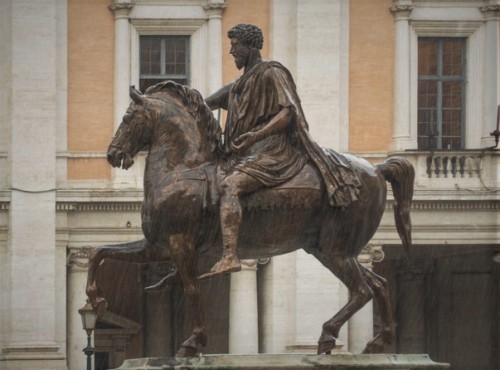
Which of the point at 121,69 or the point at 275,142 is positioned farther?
the point at 121,69

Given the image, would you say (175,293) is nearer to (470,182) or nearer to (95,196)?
(95,196)

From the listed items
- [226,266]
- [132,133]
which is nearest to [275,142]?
[132,133]

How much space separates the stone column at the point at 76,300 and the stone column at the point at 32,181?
0.23 m

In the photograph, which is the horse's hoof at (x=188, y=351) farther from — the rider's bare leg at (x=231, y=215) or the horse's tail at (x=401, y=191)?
the horse's tail at (x=401, y=191)

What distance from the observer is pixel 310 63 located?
40.8 metres

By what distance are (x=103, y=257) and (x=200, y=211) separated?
3.46 ft

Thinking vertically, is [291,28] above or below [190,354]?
above

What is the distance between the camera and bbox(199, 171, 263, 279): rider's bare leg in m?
17.2

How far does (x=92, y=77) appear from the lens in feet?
135

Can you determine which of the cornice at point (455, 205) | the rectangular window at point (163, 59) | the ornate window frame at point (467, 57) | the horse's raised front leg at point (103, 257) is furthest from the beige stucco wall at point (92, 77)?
the horse's raised front leg at point (103, 257)

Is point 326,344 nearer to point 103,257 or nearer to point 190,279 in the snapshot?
point 190,279

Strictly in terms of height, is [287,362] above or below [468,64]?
below

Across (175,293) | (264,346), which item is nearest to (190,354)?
(264,346)

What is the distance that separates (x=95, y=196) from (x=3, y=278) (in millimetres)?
2532
